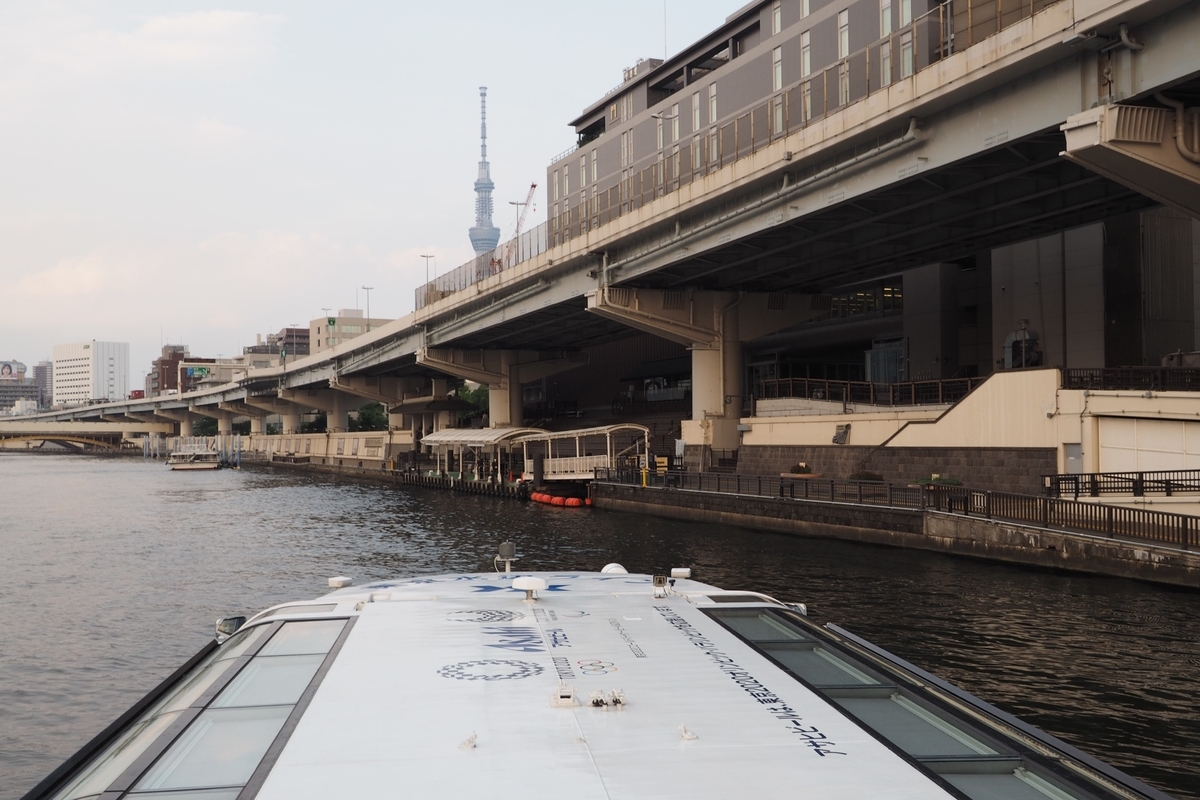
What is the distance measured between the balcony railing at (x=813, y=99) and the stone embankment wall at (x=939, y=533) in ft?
41.8

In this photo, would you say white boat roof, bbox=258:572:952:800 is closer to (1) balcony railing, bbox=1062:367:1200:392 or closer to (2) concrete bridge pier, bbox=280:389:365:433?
(1) balcony railing, bbox=1062:367:1200:392

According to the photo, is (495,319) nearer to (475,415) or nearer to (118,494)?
(118,494)

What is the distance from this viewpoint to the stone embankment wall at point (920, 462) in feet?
104

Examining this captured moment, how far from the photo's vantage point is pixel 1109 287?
45156 millimetres

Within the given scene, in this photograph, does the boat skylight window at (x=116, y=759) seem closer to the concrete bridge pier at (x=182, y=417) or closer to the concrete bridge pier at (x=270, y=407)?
the concrete bridge pier at (x=270, y=407)

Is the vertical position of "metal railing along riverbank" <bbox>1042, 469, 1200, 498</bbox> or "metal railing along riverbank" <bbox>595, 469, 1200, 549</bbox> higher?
"metal railing along riverbank" <bbox>1042, 469, 1200, 498</bbox>

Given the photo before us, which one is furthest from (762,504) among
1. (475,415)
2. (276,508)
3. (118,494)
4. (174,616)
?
(475,415)

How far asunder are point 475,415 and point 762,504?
7672cm

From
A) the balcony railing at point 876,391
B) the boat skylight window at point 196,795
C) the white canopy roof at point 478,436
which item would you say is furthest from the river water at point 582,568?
the white canopy roof at point 478,436

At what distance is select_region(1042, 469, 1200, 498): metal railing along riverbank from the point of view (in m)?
26.1

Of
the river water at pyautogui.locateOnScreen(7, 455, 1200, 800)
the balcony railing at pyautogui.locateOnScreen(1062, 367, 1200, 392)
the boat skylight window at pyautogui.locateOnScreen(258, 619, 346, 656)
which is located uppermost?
the balcony railing at pyautogui.locateOnScreen(1062, 367, 1200, 392)

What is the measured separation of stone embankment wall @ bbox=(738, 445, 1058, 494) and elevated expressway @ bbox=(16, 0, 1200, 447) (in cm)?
614

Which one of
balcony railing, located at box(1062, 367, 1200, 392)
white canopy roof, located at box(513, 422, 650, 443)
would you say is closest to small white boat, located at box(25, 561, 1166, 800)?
balcony railing, located at box(1062, 367, 1200, 392)

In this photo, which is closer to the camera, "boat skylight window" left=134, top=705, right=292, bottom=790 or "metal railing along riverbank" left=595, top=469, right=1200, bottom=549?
"boat skylight window" left=134, top=705, right=292, bottom=790
